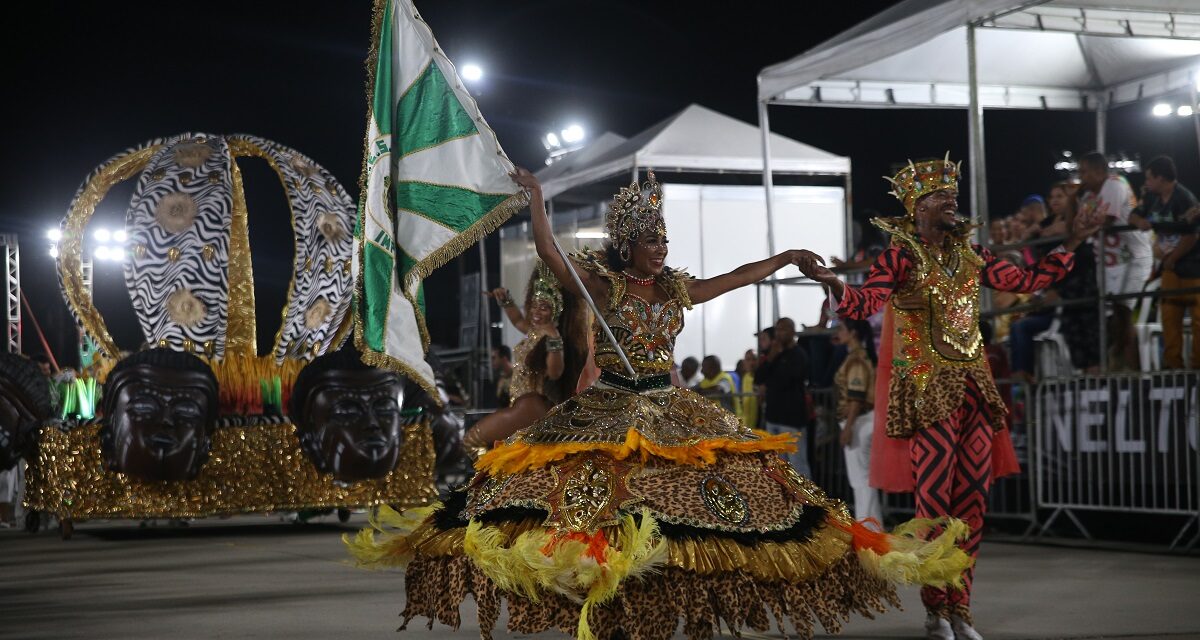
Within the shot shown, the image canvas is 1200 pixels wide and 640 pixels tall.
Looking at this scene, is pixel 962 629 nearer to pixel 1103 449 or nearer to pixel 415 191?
pixel 415 191

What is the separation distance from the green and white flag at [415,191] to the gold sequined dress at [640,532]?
0.78 meters

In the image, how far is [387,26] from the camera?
6.08 metres

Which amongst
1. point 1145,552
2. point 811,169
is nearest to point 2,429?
point 1145,552

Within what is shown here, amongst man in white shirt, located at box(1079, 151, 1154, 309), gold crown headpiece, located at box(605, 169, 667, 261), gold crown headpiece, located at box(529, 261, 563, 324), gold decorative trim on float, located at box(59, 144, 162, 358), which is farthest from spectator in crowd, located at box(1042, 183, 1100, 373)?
gold decorative trim on float, located at box(59, 144, 162, 358)

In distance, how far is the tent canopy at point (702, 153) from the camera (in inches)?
682

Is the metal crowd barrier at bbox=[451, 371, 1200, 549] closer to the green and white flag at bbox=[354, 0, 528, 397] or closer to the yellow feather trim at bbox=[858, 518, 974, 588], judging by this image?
the yellow feather trim at bbox=[858, 518, 974, 588]

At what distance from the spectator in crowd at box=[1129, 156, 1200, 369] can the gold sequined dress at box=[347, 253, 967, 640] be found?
603 cm

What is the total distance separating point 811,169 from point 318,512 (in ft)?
26.7

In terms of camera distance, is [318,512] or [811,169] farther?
[811,169]

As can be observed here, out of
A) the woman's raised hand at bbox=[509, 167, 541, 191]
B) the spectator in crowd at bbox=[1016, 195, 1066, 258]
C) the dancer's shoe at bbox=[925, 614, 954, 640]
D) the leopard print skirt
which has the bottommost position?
the dancer's shoe at bbox=[925, 614, 954, 640]

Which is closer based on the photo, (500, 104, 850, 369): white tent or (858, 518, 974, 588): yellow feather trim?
(858, 518, 974, 588): yellow feather trim

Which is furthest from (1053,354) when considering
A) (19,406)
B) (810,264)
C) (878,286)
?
(19,406)

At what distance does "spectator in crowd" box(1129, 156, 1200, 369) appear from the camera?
10117 millimetres

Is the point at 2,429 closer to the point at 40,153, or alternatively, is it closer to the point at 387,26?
the point at 387,26
